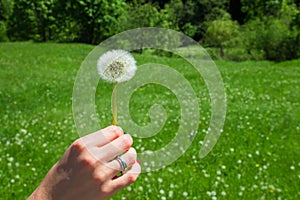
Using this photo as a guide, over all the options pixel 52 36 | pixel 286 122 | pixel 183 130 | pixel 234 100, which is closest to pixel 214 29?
pixel 52 36

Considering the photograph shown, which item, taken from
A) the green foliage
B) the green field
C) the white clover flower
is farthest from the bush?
the white clover flower

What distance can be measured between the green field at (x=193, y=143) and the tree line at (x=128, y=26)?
29.5 feet

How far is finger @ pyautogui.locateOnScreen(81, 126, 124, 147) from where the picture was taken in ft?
2.94

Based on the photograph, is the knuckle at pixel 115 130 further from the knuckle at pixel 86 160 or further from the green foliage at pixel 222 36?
the green foliage at pixel 222 36

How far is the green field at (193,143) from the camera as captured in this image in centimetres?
354

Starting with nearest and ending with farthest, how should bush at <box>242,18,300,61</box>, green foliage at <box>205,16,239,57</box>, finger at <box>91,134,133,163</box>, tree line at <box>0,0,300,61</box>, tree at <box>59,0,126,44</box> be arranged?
finger at <box>91,134,133,163</box>
tree at <box>59,0,126,44</box>
tree line at <box>0,0,300,61</box>
bush at <box>242,18,300,61</box>
green foliage at <box>205,16,239,57</box>

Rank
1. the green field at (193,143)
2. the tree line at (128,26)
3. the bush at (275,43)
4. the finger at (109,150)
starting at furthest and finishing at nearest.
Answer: the bush at (275,43), the tree line at (128,26), the green field at (193,143), the finger at (109,150)

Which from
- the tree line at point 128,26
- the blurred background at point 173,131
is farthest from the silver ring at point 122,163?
the tree line at point 128,26

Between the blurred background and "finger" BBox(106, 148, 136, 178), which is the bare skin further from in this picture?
the blurred background

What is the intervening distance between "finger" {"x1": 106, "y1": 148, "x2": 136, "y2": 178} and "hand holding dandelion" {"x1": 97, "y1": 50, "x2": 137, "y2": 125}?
171 millimetres

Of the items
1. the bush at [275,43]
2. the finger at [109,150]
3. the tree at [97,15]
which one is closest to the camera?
→ the finger at [109,150]

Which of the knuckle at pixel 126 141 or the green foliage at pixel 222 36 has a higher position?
the knuckle at pixel 126 141

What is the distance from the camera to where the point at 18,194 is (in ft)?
11.2

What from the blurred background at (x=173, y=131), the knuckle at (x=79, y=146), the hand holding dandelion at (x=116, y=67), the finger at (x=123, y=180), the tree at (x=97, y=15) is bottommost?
the tree at (x=97, y=15)
